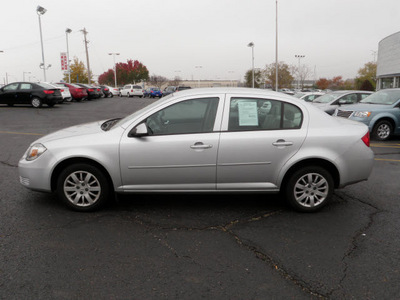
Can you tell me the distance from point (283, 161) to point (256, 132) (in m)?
0.50

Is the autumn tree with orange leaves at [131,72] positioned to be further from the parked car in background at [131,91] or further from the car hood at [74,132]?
the car hood at [74,132]

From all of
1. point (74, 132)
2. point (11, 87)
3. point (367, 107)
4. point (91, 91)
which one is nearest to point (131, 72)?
point (91, 91)

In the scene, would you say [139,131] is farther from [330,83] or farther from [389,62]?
[330,83]

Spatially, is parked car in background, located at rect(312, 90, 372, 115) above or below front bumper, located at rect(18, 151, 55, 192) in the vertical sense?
above

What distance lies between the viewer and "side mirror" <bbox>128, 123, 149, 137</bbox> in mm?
4199

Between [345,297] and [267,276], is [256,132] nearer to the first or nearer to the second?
[267,276]

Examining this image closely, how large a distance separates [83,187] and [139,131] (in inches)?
41.2

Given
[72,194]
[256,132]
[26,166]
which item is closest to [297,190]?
[256,132]

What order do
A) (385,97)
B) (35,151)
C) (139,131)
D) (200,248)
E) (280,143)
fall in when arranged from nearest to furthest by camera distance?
(200,248) < (139,131) < (280,143) < (35,151) < (385,97)

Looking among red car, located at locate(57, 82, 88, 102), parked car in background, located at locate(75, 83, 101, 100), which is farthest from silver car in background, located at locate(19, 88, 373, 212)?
parked car in background, located at locate(75, 83, 101, 100)

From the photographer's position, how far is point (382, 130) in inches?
414

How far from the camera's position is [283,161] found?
171 inches

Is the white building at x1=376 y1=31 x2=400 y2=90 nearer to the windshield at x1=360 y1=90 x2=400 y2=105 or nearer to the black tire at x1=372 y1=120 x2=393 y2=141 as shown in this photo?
the windshield at x1=360 y1=90 x2=400 y2=105

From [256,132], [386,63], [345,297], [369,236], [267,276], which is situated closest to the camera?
[345,297]
